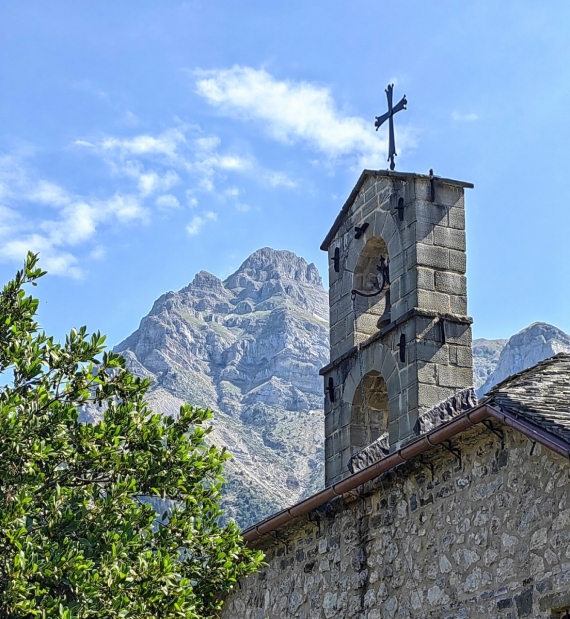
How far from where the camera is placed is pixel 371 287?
34.8 feet

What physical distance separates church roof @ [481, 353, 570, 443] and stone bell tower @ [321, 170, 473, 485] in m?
1.09

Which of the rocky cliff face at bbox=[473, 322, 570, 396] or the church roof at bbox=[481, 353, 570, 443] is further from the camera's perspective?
the rocky cliff face at bbox=[473, 322, 570, 396]

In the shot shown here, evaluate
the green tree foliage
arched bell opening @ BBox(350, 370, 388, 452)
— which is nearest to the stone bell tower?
arched bell opening @ BBox(350, 370, 388, 452)

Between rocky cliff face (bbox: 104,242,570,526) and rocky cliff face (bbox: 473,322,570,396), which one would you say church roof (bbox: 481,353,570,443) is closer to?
rocky cliff face (bbox: 104,242,570,526)

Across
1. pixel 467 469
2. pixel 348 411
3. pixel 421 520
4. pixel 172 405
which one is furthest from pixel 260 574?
pixel 172 405

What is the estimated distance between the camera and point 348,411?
10078mm

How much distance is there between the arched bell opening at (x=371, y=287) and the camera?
1038cm

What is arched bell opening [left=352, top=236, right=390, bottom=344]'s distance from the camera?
10383 millimetres

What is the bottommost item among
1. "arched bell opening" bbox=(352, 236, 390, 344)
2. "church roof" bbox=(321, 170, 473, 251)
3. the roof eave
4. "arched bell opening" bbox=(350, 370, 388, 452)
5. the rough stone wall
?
the rough stone wall

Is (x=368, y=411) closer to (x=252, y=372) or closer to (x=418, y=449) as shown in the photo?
(x=418, y=449)

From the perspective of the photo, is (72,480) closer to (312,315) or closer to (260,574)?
(260,574)

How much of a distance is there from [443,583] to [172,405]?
5235 inches

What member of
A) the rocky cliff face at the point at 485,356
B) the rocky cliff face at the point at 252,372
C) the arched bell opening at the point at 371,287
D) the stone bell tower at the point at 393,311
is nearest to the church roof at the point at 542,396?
the stone bell tower at the point at 393,311

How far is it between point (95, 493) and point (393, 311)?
345 centimetres
